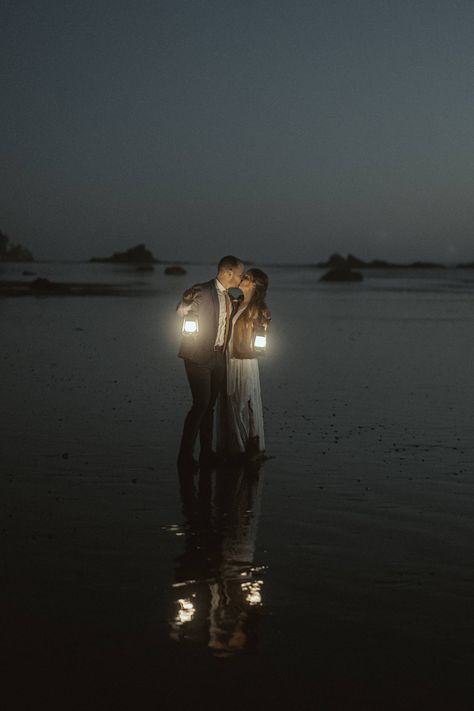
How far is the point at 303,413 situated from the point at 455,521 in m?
6.21

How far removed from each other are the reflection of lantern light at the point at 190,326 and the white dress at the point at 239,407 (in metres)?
0.51

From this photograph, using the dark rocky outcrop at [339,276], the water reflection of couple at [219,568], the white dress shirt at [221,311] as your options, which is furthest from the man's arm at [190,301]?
the dark rocky outcrop at [339,276]

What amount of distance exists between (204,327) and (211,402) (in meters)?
0.94

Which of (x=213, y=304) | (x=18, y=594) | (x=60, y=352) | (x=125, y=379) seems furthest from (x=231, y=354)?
(x=60, y=352)

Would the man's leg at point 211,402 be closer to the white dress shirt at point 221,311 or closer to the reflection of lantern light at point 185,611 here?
the white dress shirt at point 221,311

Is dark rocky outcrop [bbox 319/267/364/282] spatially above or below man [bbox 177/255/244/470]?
above

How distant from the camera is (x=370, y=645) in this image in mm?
5441

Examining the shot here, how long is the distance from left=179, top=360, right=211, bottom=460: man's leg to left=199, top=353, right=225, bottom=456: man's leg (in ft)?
0.68

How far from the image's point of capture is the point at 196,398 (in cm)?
1067

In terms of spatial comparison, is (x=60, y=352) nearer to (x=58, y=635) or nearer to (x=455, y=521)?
(x=455, y=521)

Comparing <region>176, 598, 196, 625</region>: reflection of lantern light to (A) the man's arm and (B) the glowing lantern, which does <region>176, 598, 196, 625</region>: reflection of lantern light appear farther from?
(B) the glowing lantern

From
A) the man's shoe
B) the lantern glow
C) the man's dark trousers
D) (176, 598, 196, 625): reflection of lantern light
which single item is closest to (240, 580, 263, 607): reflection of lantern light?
(176, 598, 196, 625): reflection of lantern light

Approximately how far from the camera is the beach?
498 centimetres

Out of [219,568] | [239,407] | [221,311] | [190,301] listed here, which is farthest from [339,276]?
[219,568]
